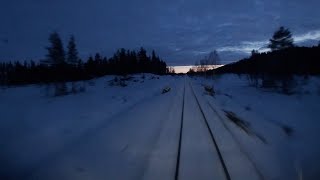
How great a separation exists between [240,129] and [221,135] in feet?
5.46

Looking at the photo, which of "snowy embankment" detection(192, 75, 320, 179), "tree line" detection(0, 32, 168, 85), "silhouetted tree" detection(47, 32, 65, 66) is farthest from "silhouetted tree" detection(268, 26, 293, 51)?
"tree line" detection(0, 32, 168, 85)

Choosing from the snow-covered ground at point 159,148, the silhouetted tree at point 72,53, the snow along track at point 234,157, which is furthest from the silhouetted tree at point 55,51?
the snow along track at point 234,157

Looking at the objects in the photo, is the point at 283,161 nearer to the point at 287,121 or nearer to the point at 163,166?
the point at 163,166

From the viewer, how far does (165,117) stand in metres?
18.1

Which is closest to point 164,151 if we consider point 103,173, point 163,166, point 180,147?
point 180,147

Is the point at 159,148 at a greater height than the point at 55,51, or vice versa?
the point at 55,51

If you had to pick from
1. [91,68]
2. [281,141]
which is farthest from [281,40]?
[91,68]

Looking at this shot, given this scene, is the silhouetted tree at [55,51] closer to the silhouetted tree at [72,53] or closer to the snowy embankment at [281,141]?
the silhouetted tree at [72,53]

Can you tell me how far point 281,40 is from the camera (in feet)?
104

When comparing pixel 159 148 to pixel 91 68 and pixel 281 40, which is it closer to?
pixel 281 40

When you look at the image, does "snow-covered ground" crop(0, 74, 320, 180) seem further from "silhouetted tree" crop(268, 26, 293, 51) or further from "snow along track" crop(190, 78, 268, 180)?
"silhouetted tree" crop(268, 26, 293, 51)

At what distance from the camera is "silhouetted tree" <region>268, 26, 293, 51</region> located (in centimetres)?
3122

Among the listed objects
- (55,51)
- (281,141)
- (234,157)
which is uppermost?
(55,51)

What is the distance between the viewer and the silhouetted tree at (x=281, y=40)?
31.2 m
